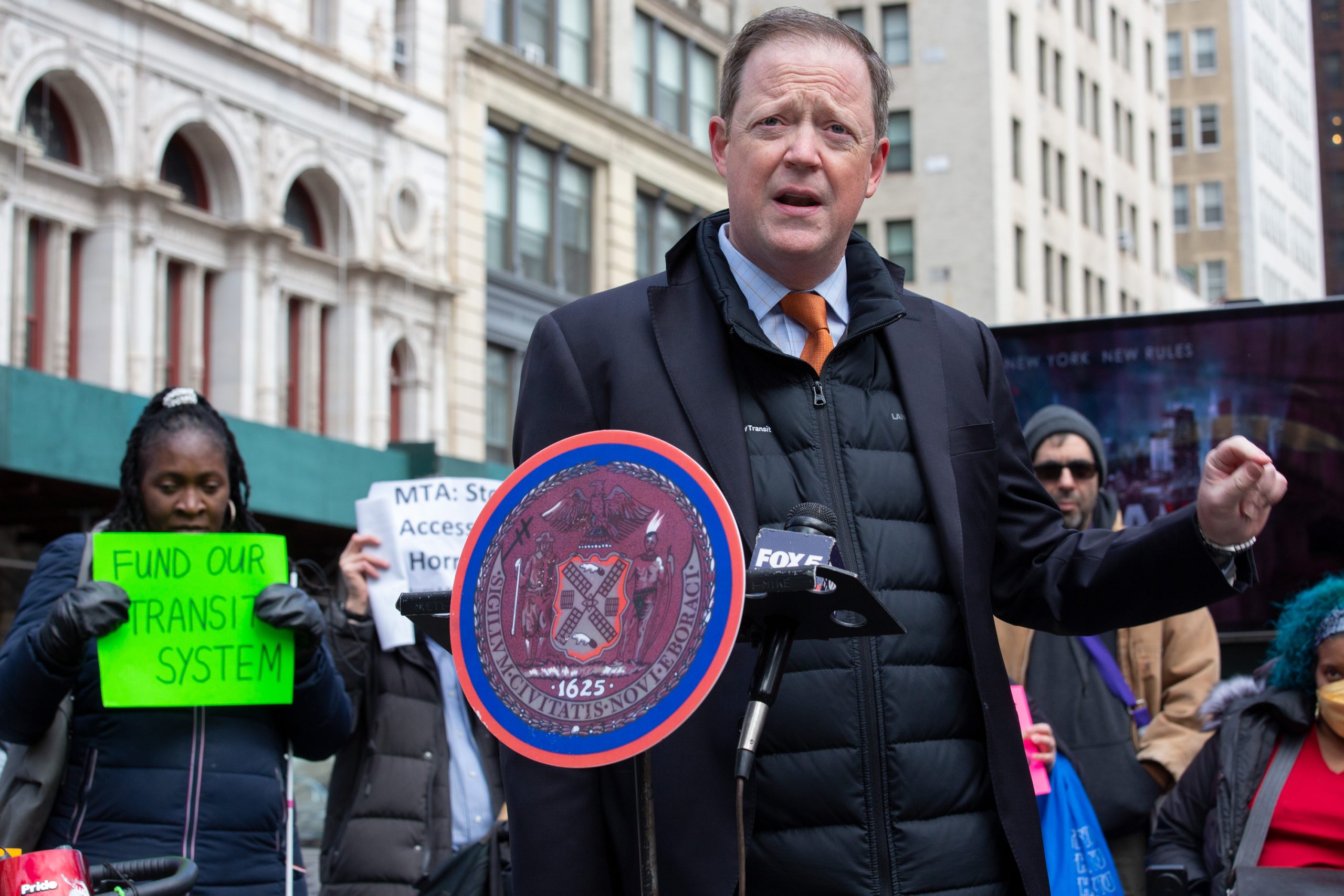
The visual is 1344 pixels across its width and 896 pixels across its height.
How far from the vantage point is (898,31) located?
50.3 meters

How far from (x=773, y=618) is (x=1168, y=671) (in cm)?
418

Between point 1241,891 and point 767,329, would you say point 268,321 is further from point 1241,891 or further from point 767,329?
point 767,329

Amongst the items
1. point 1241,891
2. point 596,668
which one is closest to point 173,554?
point 596,668

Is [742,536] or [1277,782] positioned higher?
[742,536]

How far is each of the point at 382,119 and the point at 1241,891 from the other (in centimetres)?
2101

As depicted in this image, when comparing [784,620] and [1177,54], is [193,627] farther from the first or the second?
[1177,54]

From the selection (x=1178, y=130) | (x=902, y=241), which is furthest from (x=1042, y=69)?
(x=1178, y=130)

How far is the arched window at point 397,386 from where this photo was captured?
25.1 m

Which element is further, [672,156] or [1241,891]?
[672,156]

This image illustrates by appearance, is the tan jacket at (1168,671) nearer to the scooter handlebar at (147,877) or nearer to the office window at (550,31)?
the scooter handlebar at (147,877)

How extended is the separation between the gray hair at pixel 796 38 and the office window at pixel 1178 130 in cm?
7648

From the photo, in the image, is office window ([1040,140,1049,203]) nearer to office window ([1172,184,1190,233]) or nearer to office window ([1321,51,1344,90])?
office window ([1172,184,1190,233])

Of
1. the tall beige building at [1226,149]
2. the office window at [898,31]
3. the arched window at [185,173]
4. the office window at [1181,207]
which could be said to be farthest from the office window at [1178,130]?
the arched window at [185,173]

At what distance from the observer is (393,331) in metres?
24.6
